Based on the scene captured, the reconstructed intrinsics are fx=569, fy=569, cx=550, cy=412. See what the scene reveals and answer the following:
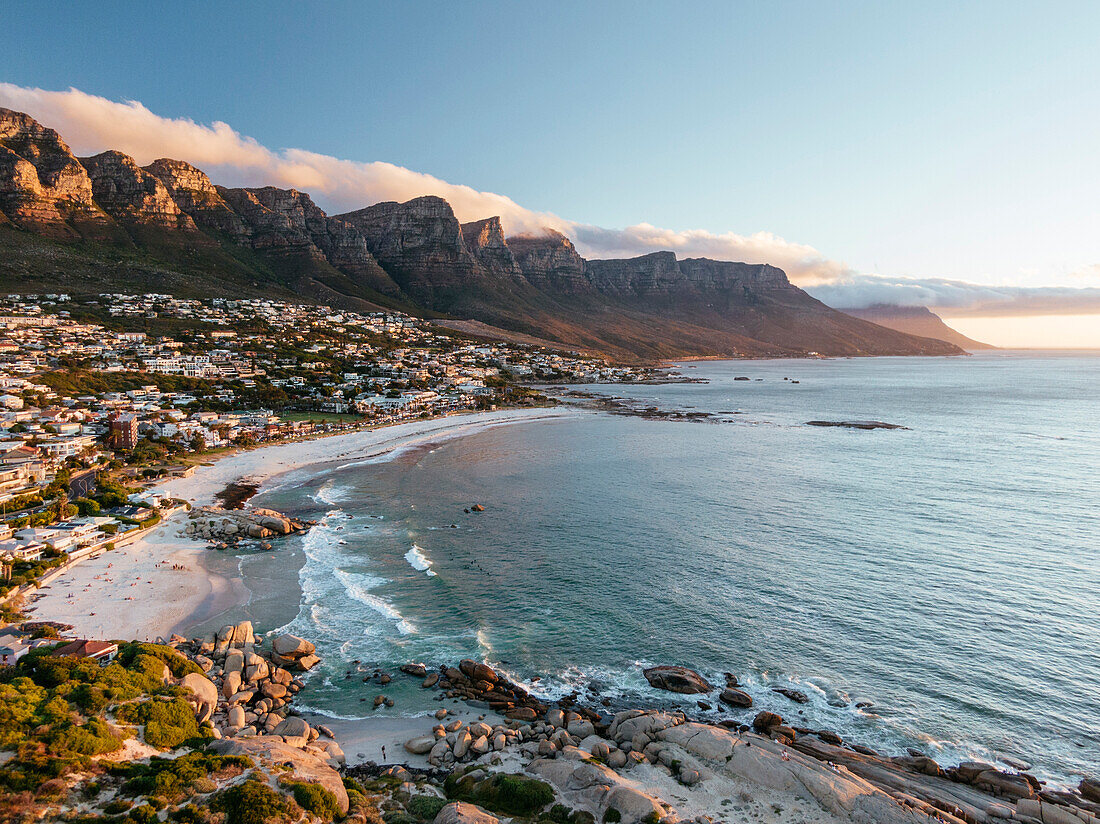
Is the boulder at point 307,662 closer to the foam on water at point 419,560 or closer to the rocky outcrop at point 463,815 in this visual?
the foam on water at point 419,560

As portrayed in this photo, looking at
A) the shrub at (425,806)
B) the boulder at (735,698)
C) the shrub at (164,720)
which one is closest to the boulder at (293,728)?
the shrub at (164,720)

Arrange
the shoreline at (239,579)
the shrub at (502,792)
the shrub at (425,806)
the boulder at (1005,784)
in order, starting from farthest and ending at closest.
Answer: the shoreline at (239,579), the boulder at (1005,784), the shrub at (502,792), the shrub at (425,806)

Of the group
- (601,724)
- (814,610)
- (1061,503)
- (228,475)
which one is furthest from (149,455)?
(1061,503)

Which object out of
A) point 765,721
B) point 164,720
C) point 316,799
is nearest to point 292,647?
point 164,720

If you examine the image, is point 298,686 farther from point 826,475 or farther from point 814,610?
point 826,475

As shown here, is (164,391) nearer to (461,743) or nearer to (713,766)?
(461,743)

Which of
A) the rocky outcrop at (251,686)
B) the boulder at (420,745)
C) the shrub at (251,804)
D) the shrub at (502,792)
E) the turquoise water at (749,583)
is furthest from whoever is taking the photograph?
the turquoise water at (749,583)

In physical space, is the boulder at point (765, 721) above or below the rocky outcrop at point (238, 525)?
above
